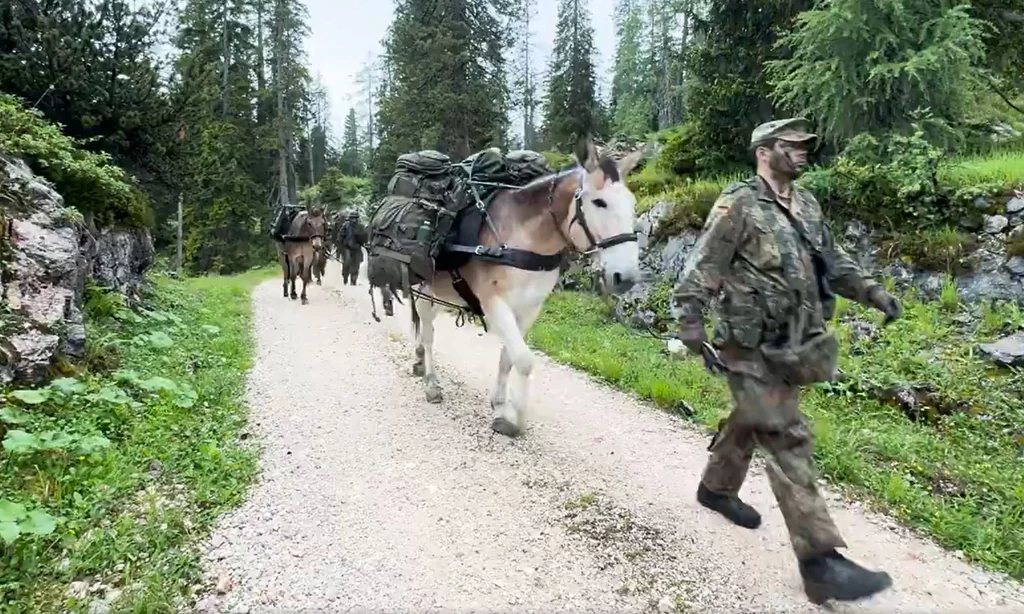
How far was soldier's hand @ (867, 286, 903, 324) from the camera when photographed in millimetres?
3061

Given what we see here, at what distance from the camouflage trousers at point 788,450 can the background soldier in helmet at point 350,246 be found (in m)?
14.1

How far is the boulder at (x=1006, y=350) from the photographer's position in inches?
247

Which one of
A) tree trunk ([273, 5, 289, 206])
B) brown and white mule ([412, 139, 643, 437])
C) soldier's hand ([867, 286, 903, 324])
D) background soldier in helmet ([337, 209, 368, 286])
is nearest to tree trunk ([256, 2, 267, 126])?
tree trunk ([273, 5, 289, 206])

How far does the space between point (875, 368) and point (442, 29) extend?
1865cm

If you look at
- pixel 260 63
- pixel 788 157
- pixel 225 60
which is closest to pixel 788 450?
pixel 788 157

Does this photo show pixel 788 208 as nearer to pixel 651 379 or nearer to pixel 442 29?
pixel 651 379

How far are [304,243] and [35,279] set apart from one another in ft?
32.1

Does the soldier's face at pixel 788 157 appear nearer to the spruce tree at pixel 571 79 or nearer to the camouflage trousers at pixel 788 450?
the camouflage trousers at pixel 788 450

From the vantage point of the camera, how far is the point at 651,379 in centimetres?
694

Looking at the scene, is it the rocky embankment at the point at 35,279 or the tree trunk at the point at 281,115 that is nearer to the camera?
the rocky embankment at the point at 35,279

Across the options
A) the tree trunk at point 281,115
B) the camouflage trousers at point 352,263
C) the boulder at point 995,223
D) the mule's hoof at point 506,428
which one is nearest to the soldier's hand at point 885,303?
the mule's hoof at point 506,428

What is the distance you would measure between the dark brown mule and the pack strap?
34.8ft

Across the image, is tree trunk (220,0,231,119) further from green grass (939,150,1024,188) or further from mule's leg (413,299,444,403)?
green grass (939,150,1024,188)

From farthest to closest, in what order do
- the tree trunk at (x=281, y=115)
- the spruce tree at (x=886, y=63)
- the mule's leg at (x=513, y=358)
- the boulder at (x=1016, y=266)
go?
the tree trunk at (x=281, y=115) < the spruce tree at (x=886, y=63) < the boulder at (x=1016, y=266) < the mule's leg at (x=513, y=358)
